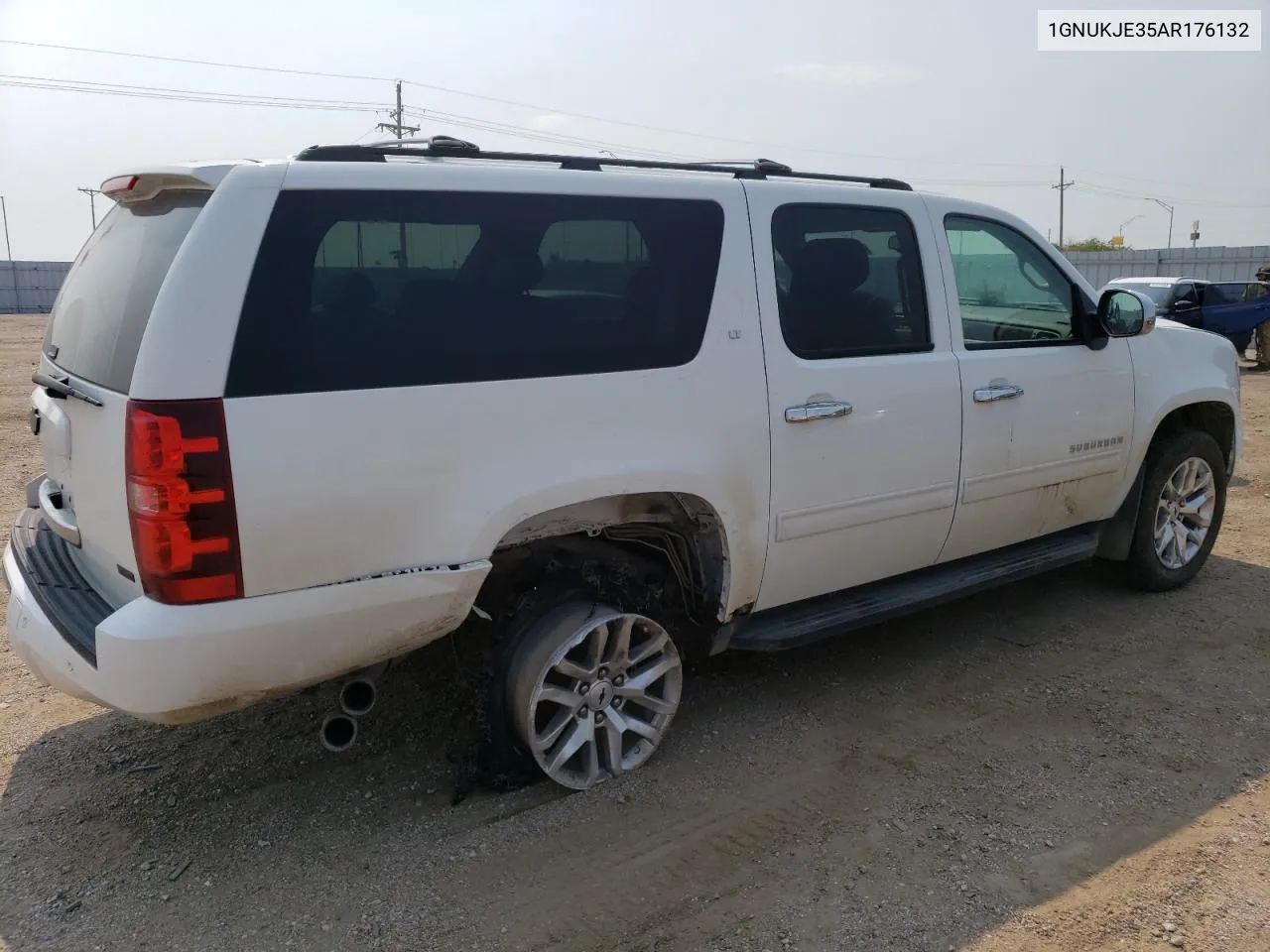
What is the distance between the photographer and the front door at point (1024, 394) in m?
4.12

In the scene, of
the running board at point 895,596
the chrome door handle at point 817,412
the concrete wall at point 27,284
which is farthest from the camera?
the concrete wall at point 27,284

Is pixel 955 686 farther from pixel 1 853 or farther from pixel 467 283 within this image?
pixel 1 853

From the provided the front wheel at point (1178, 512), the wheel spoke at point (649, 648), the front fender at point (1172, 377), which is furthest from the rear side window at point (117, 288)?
the front wheel at point (1178, 512)

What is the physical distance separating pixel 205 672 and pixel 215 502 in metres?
0.46

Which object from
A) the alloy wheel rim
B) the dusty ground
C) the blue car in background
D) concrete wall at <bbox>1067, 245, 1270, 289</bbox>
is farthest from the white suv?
concrete wall at <bbox>1067, 245, 1270, 289</bbox>

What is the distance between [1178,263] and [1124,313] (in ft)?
115

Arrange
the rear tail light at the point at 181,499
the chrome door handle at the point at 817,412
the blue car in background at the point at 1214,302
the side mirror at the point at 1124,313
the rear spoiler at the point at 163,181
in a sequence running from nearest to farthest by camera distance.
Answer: the rear tail light at the point at 181,499, the rear spoiler at the point at 163,181, the chrome door handle at the point at 817,412, the side mirror at the point at 1124,313, the blue car in background at the point at 1214,302

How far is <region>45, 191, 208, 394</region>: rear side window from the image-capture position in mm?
2736

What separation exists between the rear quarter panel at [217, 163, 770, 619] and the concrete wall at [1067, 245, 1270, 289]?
104ft

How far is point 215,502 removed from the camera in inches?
98.9

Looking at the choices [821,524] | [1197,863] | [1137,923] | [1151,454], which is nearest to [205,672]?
[821,524]

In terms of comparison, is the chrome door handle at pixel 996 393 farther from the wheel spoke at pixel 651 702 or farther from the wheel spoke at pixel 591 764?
the wheel spoke at pixel 591 764

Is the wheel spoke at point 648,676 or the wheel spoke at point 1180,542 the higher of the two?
the wheel spoke at point 648,676

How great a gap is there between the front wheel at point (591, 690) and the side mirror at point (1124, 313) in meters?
2.61
